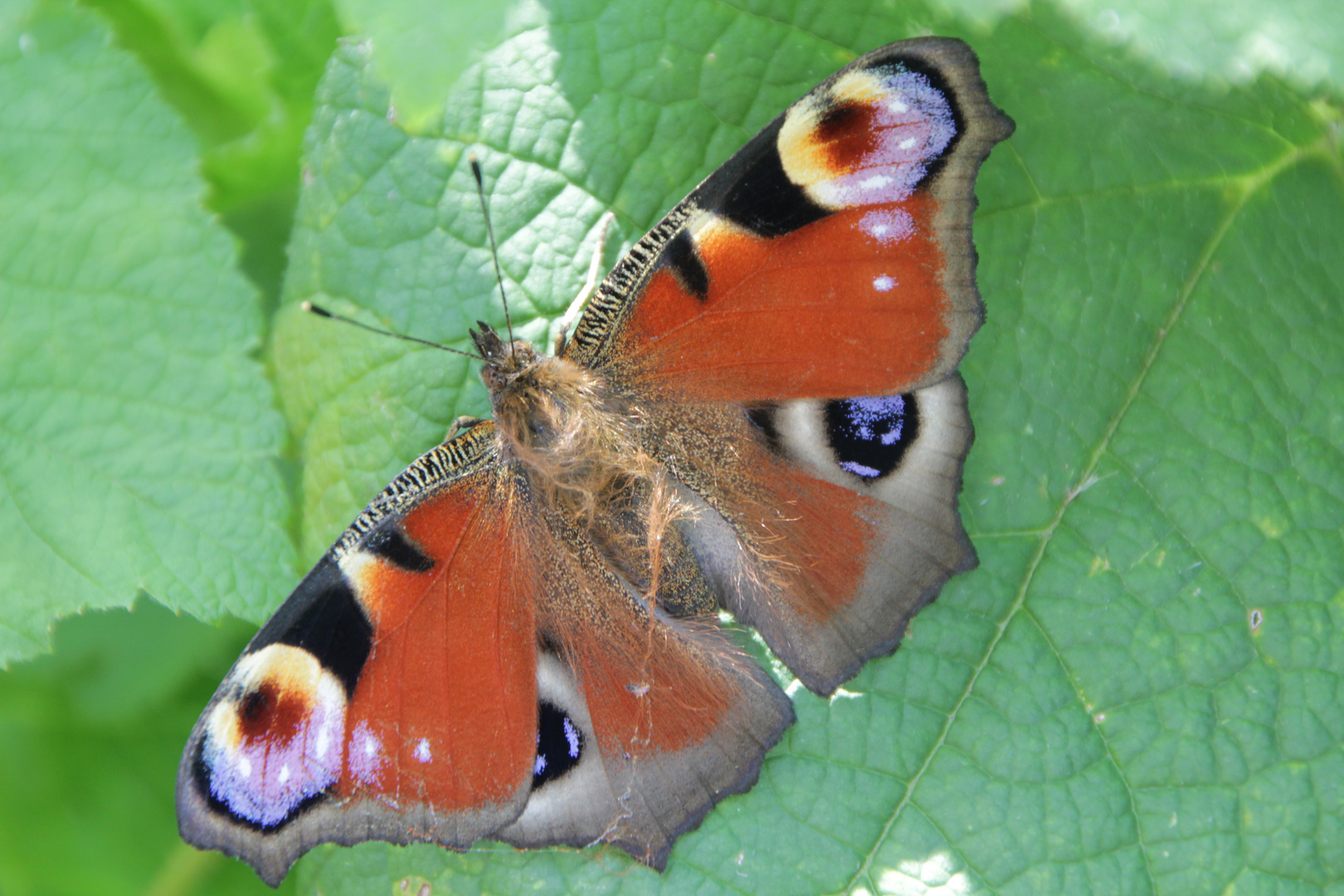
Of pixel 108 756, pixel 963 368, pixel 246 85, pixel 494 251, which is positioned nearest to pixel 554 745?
pixel 494 251

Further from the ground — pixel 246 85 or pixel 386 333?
pixel 246 85

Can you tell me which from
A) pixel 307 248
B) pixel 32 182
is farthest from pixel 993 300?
pixel 32 182

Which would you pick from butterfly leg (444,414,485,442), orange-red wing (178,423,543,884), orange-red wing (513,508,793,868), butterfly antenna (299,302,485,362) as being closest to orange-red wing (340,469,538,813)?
orange-red wing (178,423,543,884)

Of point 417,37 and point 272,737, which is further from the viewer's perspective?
point 272,737

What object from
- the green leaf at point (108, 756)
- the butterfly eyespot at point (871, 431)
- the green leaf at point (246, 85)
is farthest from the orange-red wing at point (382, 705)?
the green leaf at point (246, 85)

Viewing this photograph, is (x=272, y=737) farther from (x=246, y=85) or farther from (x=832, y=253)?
(x=246, y=85)

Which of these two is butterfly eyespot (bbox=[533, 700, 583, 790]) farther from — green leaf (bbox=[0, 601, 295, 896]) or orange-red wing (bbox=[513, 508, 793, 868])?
green leaf (bbox=[0, 601, 295, 896])

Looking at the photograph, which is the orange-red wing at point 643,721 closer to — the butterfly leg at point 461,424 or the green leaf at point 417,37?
the butterfly leg at point 461,424
